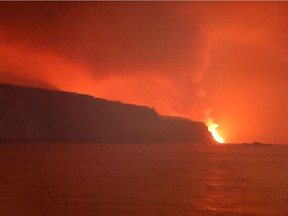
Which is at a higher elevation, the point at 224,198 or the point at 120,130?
the point at 120,130

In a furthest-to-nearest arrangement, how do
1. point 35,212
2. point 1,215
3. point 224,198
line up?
point 224,198
point 35,212
point 1,215

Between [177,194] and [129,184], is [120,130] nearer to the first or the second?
[129,184]

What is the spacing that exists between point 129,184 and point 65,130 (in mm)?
4799

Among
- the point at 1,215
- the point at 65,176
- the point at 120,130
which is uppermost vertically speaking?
the point at 120,130

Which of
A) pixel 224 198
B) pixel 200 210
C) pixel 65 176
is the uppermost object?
pixel 65 176

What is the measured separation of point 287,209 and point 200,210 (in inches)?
44.3

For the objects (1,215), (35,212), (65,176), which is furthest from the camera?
(65,176)

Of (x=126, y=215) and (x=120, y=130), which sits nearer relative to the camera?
(x=126, y=215)

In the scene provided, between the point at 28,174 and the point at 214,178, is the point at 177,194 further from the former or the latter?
the point at 28,174

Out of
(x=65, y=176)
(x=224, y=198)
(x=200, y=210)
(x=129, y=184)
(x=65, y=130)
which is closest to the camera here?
(x=200, y=210)

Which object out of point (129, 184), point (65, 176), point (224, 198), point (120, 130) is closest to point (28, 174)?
point (65, 176)

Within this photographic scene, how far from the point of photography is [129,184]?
10.1 meters

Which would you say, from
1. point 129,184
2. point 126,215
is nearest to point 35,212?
point 126,215

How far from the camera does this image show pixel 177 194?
8758 mm
